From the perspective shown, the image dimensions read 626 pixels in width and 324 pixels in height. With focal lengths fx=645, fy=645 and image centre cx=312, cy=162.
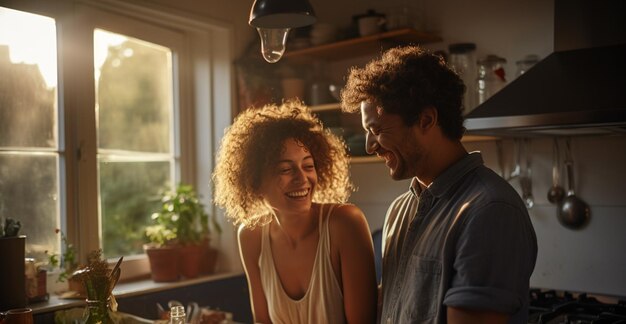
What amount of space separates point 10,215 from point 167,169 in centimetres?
89

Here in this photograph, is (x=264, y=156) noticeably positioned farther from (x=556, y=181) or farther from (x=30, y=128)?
(x=556, y=181)

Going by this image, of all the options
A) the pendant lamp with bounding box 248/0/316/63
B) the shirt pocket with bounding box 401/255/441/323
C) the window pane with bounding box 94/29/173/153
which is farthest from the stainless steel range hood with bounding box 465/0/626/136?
the window pane with bounding box 94/29/173/153

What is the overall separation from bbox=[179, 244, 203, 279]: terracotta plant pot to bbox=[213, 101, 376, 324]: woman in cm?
86

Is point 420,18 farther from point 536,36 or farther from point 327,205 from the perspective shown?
point 327,205

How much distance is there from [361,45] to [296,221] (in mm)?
1388

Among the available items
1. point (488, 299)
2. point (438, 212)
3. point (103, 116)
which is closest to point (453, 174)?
point (438, 212)

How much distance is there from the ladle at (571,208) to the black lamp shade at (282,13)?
59.9 inches

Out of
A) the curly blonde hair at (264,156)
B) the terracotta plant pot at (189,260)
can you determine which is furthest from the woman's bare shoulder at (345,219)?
the terracotta plant pot at (189,260)

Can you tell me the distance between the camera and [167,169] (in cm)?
322

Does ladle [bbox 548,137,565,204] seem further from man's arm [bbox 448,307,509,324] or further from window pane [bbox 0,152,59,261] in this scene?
window pane [bbox 0,152,59,261]

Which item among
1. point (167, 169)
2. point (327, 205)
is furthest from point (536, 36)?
point (167, 169)

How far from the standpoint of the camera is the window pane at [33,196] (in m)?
2.46

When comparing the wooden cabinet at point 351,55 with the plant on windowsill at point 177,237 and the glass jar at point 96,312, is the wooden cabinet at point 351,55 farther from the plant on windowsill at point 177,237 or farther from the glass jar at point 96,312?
the glass jar at point 96,312

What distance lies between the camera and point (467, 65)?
9.11 feet
